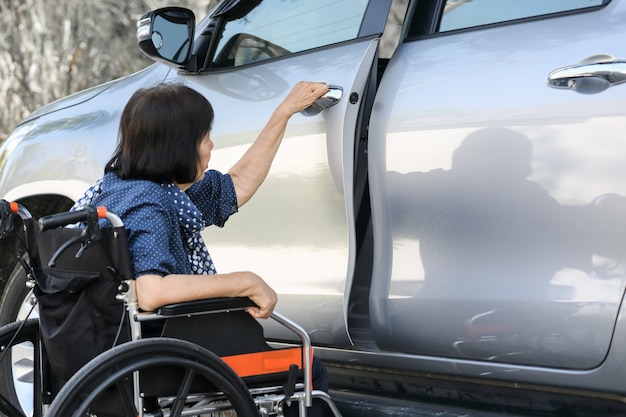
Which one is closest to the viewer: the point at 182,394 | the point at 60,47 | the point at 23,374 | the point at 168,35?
the point at 182,394

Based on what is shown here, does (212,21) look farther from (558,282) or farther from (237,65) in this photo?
(558,282)

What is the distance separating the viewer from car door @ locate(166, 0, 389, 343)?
9.44 ft

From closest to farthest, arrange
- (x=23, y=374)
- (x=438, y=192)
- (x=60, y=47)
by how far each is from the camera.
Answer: (x=438, y=192) → (x=23, y=374) → (x=60, y=47)

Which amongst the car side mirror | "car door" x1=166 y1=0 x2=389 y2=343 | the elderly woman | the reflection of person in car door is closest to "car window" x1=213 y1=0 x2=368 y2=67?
"car door" x1=166 y1=0 x2=389 y2=343

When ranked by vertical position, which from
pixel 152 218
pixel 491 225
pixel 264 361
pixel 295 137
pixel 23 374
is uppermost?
pixel 152 218

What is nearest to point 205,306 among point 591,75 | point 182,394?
point 182,394

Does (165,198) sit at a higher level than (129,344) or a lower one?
higher

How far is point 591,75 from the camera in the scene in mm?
2393

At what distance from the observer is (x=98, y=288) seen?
2275mm

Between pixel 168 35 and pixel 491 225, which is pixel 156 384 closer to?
pixel 491 225

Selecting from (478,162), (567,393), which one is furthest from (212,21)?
(567,393)

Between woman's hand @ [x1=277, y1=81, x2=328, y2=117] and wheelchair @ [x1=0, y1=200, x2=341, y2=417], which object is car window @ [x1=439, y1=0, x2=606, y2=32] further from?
wheelchair @ [x1=0, y1=200, x2=341, y2=417]

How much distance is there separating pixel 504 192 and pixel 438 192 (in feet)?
0.67

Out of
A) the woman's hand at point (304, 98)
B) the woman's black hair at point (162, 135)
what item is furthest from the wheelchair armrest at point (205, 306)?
the woman's hand at point (304, 98)
